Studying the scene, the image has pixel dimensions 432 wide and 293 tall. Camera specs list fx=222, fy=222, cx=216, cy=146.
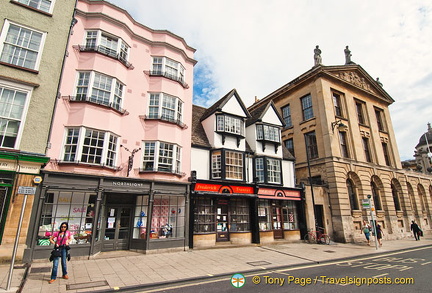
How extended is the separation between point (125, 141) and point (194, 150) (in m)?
4.84

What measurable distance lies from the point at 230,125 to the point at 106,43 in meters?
10.2

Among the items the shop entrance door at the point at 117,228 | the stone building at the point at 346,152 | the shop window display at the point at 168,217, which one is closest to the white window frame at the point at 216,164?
the shop window display at the point at 168,217

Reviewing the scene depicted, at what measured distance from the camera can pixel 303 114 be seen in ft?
82.6

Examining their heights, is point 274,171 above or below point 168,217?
above

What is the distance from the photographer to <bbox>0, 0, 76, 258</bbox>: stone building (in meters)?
9.74

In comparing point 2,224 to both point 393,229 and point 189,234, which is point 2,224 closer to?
point 189,234

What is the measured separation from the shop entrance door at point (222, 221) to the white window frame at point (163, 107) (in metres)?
6.84

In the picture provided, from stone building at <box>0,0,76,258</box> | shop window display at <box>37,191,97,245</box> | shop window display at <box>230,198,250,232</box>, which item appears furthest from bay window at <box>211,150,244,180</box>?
stone building at <box>0,0,76,258</box>

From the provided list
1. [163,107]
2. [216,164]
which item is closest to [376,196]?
[216,164]

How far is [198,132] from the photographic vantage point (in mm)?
17891

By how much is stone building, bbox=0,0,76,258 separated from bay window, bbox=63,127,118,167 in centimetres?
104

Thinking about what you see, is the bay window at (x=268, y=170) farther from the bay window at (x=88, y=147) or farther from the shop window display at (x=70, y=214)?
the shop window display at (x=70, y=214)

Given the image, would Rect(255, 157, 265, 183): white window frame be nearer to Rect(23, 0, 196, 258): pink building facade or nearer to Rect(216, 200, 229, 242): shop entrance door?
Rect(216, 200, 229, 242): shop entrance door

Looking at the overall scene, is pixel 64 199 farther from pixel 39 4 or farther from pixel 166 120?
pixel 39 4
